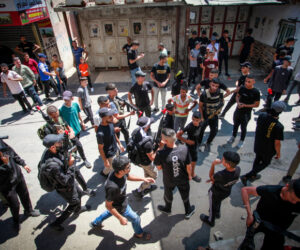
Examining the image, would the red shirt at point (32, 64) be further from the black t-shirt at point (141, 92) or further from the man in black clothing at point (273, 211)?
the man in black clothing at point (273, 211)

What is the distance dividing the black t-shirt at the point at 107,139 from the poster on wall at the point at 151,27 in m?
7.72

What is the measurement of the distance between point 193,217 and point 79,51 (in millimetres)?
7806

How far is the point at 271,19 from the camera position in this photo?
10016mm

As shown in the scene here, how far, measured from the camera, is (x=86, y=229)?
366cm

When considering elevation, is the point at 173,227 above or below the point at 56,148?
below

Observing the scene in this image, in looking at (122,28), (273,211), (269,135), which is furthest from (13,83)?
(273,211)

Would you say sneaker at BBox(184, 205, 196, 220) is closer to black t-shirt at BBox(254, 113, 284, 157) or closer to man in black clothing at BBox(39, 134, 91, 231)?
A: black t-shirt at BBox(254, 113, 284, 157)

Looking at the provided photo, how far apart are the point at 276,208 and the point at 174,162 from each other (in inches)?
56.6

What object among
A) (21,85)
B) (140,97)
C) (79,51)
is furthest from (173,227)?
(79,51)

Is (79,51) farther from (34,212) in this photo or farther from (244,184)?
(244,184)

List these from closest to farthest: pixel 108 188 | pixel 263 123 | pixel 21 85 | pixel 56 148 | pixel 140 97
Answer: pixel 108 188 → pixel 56 148 → pixel 263 123 → pixel 140 97 → pixel 21 85

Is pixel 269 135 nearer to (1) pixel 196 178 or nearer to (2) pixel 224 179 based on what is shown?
(2) pixel 224 179

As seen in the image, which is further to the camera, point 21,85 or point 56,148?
point 21,85

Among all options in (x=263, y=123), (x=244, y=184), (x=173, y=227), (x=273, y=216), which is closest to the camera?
(x=273, y=216)
